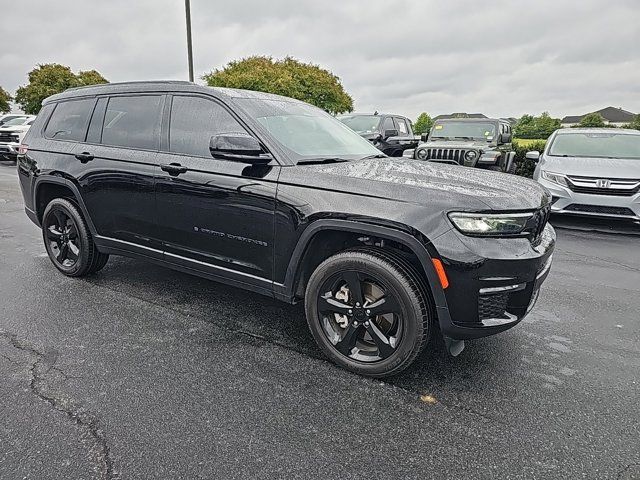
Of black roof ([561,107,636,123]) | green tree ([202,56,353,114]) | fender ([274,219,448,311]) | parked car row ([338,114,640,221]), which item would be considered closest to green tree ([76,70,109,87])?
green tree ([202,56,353,114])

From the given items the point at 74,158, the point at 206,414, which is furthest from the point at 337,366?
the point at 74,158

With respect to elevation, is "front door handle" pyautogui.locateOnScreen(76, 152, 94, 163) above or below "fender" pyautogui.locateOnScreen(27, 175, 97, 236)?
above

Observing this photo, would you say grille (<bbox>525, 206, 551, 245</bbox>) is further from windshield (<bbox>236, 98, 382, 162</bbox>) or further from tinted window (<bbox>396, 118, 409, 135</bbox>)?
tinted window (<bbox>396, 118, 409, 135</bbox>)

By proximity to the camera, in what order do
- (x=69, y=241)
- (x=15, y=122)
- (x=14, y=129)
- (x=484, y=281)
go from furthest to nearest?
(x=15, y=122), (x=14, y=129), (x=69, y=241), (x=484, y=281)

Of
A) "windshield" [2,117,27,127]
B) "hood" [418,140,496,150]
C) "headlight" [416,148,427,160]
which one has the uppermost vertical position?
"windshield" [2,117,27,127]

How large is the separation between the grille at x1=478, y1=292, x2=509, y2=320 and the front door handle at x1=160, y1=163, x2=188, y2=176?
2.22 meters

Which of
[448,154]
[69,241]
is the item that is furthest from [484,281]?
[448,154]

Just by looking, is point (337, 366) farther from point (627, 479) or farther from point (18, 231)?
point (18, 231)

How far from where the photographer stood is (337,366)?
285 centimetres

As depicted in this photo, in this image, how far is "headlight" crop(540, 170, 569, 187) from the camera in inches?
276

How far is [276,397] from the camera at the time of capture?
2.51 metres

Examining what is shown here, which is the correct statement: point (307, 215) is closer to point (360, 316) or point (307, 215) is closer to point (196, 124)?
point (360, 316)

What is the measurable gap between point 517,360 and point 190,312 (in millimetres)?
2470

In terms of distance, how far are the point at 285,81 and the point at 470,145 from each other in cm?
1491
